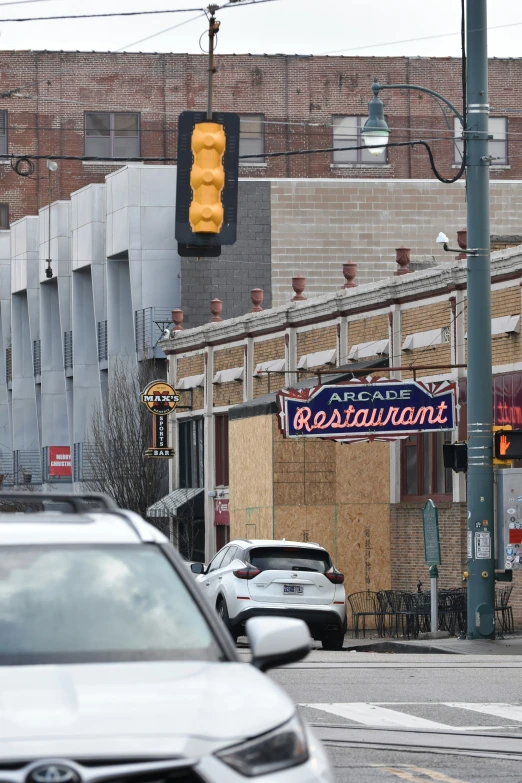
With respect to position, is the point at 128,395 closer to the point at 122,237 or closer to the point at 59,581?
the point at 122,237

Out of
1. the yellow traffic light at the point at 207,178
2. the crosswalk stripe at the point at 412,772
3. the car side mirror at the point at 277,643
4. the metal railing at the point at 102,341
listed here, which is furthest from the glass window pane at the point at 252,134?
the car side mirror at the point at 277,643

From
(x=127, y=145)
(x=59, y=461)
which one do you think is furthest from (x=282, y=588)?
(x=127, y=145)

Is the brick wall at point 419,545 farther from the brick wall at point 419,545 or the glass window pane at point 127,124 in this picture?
the glass window pane at point 127,124

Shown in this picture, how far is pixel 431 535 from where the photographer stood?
28.0 m

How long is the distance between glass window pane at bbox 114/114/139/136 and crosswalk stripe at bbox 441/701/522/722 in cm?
5602

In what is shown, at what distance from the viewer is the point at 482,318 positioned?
80.6ft

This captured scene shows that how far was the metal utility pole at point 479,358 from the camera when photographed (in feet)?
80.1

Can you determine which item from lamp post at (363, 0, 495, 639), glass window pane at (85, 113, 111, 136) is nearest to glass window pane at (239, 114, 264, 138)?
glass window pane at (85, 113, 111, 136)

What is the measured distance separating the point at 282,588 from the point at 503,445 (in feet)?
12.7

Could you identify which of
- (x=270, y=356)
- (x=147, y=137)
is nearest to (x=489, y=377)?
(x=270, y=356)

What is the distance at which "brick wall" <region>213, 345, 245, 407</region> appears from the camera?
4247 centimetres

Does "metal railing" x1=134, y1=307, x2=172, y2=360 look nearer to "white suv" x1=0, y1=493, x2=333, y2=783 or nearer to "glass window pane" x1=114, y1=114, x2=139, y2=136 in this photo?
"glass window pane" x1=114, y1=114, x2=139, y2=136

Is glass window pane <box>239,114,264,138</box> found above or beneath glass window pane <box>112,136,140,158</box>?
above

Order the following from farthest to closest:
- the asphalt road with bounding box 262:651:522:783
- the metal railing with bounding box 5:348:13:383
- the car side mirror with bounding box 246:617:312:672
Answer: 1. the metal railing with bounding box 5:348:13:383
2. the asphalt road with bounding box 262:651:522:783
3. the car side mirror with bounding box 246:617:312:672
